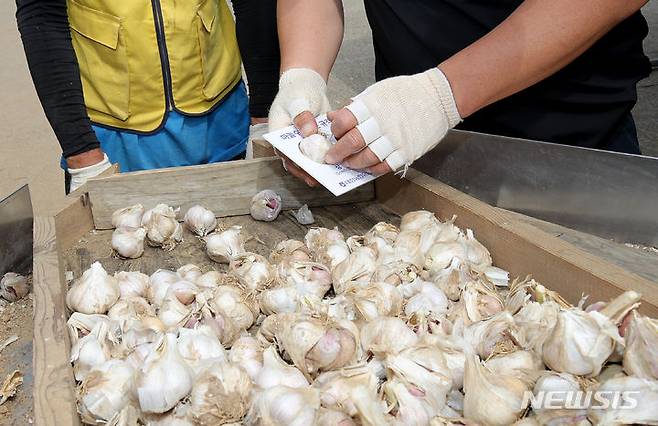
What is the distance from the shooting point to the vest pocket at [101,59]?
1.77m

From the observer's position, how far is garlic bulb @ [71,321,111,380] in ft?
3.42

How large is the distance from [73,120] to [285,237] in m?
0.67

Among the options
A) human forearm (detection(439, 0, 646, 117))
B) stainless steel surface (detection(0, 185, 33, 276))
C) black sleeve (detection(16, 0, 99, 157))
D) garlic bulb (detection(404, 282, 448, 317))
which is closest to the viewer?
garlic bulb (detection(404, 282, 448, 317))

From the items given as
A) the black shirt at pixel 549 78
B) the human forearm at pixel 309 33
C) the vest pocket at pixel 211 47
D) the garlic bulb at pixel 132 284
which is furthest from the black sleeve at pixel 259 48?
the garlic bulb at pixel 132 284

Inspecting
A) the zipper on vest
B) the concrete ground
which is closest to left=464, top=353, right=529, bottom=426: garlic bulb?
the zipper on vest

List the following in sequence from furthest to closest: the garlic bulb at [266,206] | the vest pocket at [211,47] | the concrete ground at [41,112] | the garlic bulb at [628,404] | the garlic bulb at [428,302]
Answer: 1. the concrete ground at [41,112]
2. the vest pocket at [211,47]
3. the garlic bulb at [266,206]
4. the garlic bulb at [428,302]
5. the garlic bulb at [628,404]

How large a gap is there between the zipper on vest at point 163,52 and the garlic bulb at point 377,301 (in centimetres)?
101

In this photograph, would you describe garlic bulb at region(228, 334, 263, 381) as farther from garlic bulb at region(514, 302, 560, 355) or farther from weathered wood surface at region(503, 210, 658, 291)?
weathered wood surface at region(503, 210, 658, 291)

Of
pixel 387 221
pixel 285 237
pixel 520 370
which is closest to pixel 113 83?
pixel 285 237

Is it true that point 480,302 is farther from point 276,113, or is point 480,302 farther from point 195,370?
point 276,113

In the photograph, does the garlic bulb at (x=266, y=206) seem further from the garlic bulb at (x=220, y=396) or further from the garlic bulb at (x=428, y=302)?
the garlic bulb at (x=220, y=396)

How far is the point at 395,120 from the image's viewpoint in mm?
1367

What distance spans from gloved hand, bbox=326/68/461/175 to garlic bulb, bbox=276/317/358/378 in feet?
1.54

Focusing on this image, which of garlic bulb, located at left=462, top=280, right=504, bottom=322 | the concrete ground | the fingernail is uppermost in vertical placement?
the fingernail
